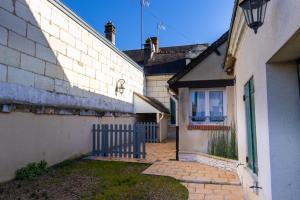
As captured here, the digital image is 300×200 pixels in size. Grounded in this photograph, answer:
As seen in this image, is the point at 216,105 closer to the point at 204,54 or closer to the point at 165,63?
the point at 204,54

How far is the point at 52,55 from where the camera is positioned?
7059 millimetres

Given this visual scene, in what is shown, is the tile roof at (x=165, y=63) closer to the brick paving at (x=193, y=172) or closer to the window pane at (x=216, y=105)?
the window pane at (x=216, y=105)

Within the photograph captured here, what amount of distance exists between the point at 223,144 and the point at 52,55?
19.7 feet

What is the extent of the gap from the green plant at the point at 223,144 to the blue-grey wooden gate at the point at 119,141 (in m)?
2.47

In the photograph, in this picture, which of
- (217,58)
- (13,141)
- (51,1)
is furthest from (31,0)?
(217,58)

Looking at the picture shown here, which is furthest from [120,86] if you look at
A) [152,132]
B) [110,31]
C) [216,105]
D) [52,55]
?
[216,105]

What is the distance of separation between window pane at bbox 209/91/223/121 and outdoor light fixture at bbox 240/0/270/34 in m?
5.58

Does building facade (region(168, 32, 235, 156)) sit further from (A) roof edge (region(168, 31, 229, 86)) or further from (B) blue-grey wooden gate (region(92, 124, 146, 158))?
(B) blue-grey wooden gate (region(92, 124, 146, 158))

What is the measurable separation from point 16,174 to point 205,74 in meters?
6.34

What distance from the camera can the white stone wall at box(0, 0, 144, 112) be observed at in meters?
5.54

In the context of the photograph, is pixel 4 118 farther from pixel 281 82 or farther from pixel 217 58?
pixel 217 58

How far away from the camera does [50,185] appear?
5.18 meters

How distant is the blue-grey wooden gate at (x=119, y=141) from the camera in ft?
28.5

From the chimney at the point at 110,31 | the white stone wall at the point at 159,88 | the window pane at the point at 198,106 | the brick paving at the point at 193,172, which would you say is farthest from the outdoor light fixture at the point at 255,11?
the white stone wall at the point at 159,88
